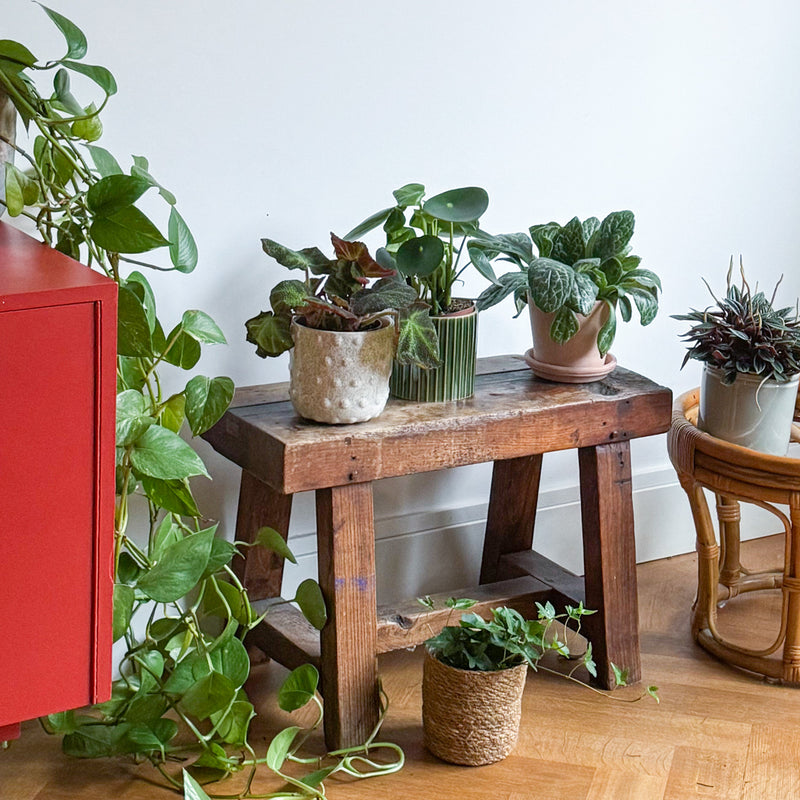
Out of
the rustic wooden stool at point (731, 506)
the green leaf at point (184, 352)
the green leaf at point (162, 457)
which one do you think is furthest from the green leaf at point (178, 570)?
the rustic wooden stool at point (731, 506)

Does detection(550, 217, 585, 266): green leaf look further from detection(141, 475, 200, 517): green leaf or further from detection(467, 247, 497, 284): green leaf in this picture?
detection(141, 475, 200, 517): green leaf

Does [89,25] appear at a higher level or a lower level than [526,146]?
higher

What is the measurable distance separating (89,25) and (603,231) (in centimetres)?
81

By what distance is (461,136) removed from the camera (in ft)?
6.28

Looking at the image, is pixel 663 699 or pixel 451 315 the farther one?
pixel 663 699

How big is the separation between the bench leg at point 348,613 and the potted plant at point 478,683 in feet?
0.30

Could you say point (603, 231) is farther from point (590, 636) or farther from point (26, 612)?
point (26, 612)

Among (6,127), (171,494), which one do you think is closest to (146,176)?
(6,127)

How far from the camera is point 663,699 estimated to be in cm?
181

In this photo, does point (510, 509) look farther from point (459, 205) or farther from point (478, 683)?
point (459, 205)

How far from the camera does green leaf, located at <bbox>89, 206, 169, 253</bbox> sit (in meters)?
1.22

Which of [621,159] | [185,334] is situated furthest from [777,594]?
[185,334]

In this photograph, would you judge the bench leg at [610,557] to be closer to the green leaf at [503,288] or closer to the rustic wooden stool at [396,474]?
the rustic wooden stool at [396,474]

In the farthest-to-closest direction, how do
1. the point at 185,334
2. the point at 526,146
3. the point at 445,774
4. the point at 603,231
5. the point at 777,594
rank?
the point at 777,594, the point at 526,146, the point at 603,231, the point at 445,774, the point at 185,334
